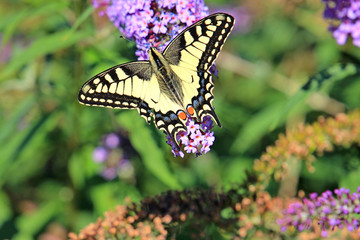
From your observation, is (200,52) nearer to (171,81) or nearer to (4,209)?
(171,81)

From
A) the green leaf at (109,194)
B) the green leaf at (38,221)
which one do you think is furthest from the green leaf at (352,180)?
the green leaf at (38,221)

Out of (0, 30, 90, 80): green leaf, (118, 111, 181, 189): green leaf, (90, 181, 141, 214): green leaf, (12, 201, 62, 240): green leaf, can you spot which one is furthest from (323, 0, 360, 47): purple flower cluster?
Answer: (12, 201, 62, 240): green leaf

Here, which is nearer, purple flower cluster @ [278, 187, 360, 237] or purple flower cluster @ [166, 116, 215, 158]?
purple flower cluster @ [278, 187, 360, 237]

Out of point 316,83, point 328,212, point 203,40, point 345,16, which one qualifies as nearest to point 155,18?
point 203,40

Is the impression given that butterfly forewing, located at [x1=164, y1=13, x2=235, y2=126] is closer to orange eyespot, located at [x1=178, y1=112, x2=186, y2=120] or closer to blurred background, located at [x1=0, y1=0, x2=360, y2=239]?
orange eyespot, located at [x1=178, y1=112, x2=186, y2=120]

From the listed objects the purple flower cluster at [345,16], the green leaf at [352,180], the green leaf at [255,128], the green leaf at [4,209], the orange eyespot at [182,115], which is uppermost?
the orange eyespot at [182,115]

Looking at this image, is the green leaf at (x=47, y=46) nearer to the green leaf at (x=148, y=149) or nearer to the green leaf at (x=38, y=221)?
the green leaf at (x=148, y=149)

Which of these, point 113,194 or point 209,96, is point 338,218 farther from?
point 113,194
